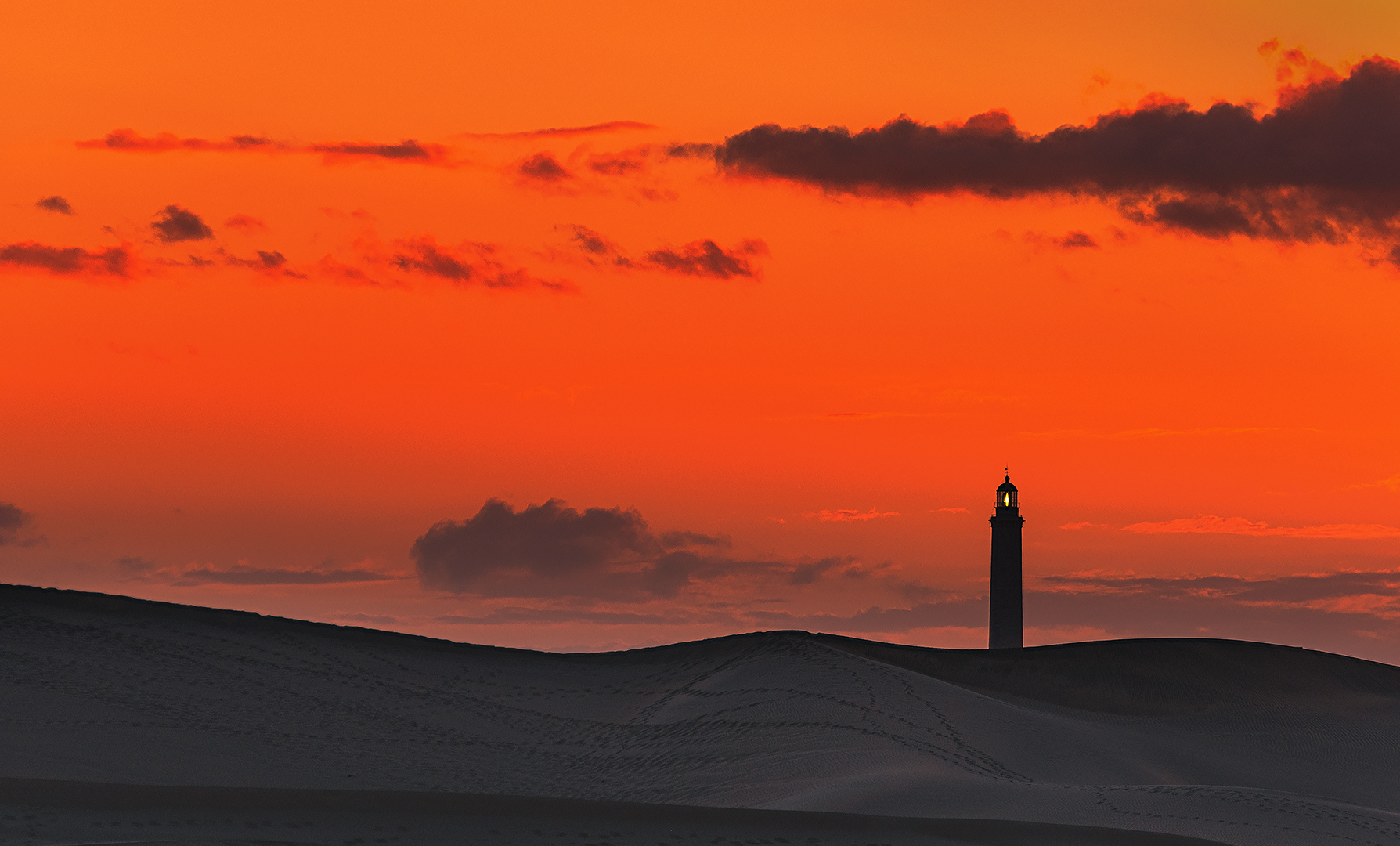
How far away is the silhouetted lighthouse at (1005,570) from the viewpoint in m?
56.8

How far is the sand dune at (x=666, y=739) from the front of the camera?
53.7 ft

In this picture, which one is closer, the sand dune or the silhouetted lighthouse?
the sand dune

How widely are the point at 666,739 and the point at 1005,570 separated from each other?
33378mm

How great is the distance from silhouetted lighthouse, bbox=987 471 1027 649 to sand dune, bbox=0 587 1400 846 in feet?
69.8

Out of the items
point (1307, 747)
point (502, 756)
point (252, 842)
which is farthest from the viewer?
point (1307, 747)

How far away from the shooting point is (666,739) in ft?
85.3

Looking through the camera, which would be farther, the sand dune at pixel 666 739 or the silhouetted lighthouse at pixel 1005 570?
the silhouetted lighthouse at pixel 1005 570

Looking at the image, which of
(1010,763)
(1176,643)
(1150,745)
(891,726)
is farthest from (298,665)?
(1176,643)

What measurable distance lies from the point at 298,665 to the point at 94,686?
15.0 ft

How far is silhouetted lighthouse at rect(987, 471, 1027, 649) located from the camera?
5678 centimetres

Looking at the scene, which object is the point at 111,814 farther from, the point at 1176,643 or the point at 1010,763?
the point at 1176,643

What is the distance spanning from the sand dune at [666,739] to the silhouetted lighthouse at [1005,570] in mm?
21267

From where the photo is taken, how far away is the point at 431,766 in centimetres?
2328

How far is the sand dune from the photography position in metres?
16.4
